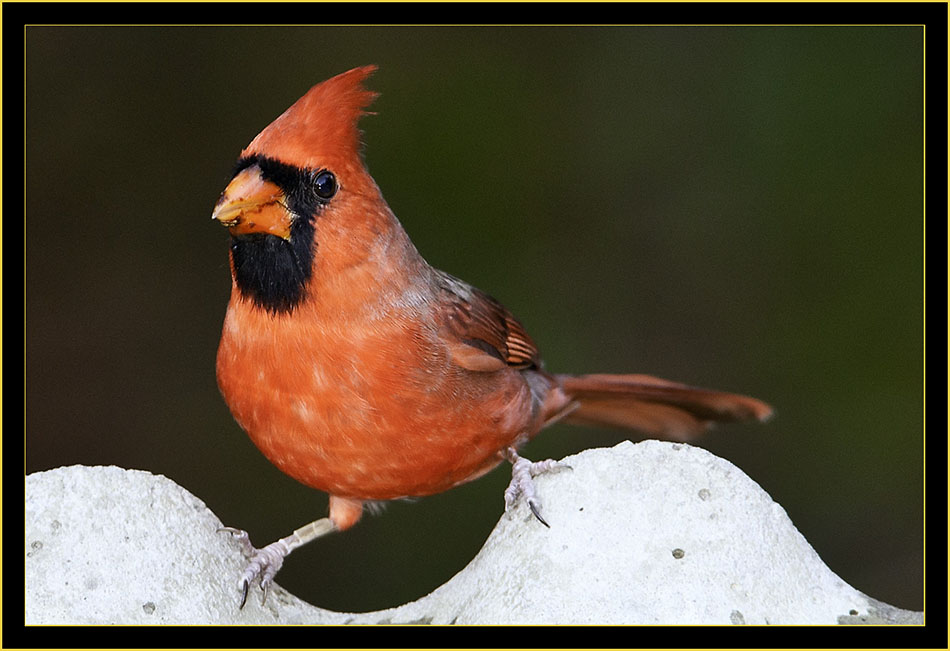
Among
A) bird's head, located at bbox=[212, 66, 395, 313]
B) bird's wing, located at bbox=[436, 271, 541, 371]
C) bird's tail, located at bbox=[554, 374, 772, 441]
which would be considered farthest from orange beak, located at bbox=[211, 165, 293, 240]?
bird's tail, located at bbox=[554, 374, 772, 441]

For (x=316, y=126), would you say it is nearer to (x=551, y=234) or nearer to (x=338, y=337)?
(x=338, y=337)

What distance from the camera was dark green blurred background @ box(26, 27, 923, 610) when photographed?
4336mm

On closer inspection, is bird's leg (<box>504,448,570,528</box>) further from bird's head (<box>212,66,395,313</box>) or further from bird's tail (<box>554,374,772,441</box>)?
bird's tail (<box>554,374,772,441</box>)

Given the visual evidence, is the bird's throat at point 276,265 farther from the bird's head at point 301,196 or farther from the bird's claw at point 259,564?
the bird's claw at point 259,564

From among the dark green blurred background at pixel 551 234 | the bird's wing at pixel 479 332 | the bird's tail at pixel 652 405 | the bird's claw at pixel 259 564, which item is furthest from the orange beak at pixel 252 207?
the dark green blurred background at pixel 551 234

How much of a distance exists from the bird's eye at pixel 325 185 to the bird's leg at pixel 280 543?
72cm

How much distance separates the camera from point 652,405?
3619mm

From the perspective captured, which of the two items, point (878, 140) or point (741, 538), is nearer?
point (741, 538)

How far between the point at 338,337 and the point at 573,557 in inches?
26.4

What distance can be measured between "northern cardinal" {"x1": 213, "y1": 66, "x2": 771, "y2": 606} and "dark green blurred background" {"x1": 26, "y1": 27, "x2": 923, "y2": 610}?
168cm

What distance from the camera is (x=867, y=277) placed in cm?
439

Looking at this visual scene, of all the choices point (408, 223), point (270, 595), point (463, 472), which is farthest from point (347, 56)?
point (270, 595)

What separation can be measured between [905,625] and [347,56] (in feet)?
9.72

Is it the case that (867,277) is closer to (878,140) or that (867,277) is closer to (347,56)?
(878,140)
